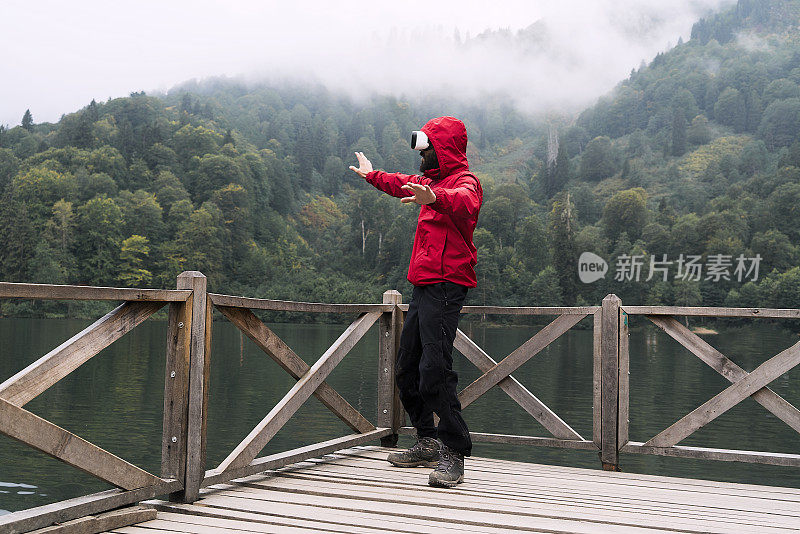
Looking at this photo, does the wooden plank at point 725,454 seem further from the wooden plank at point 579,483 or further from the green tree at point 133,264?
the green tree at point 133,264

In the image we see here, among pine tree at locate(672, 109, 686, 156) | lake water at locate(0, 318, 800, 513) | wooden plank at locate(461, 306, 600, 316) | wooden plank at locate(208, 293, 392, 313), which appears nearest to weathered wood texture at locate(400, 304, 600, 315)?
wooden plank at locate(461, 306, 600, 316)

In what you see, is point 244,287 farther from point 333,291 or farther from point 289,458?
point 289,458

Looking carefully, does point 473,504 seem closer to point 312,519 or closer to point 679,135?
point 312,519

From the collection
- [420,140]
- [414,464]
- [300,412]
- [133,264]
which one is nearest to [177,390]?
[414,464]

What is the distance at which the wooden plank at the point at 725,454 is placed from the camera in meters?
4.55

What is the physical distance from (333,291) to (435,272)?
75.7m

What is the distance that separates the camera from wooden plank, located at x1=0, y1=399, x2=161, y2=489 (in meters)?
2.68

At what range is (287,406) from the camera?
424 centimetres

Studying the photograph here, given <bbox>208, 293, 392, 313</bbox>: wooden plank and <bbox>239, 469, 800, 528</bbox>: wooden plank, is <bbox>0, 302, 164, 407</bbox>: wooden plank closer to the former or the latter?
<bbox>208, 293, 392, 313</bbox>: wooden plank

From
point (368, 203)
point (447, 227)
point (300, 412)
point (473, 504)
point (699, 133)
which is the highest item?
point (699, 133)

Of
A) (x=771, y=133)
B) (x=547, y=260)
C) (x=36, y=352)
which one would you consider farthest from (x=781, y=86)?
(x=36, y=352)

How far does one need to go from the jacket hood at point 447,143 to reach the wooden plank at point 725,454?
2.11 metres

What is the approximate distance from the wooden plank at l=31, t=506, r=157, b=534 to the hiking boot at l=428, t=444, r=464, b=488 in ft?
4.87

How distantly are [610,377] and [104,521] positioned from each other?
3204 millimetres
